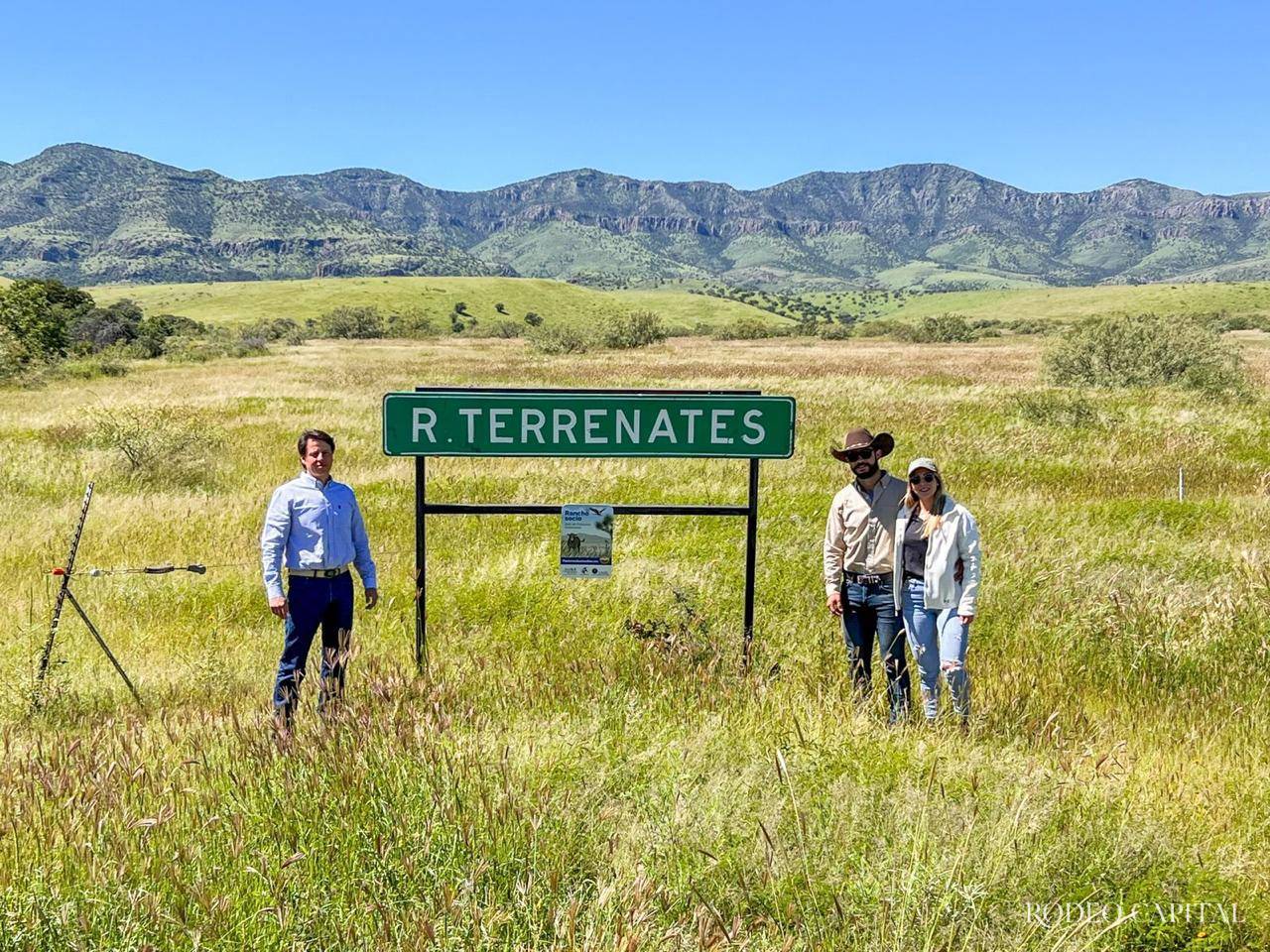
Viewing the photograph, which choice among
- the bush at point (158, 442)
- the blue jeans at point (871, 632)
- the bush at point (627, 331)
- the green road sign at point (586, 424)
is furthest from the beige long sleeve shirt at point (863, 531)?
the bush at point (627, 331)

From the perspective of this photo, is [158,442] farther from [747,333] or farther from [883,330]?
[883,330]

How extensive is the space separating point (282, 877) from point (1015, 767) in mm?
2912

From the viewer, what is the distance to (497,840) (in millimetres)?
2828

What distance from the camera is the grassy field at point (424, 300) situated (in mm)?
141125

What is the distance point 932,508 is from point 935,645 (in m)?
0.78

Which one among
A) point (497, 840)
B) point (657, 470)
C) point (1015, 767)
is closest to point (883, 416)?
point (657, 470)

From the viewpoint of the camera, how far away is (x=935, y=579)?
469cm

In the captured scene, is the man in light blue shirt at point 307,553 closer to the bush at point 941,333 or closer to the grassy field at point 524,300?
the bush at point 941,333

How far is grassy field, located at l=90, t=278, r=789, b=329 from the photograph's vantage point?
141125mm

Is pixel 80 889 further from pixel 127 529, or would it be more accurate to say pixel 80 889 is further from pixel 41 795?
pixel 127 529

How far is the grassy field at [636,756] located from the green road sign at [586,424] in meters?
1.31

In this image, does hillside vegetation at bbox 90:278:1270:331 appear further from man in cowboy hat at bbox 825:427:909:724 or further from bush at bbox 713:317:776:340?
man in cowboy hat at bbox 825:427:909:724

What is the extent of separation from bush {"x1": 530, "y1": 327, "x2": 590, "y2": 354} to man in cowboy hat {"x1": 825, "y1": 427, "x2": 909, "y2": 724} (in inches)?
2096

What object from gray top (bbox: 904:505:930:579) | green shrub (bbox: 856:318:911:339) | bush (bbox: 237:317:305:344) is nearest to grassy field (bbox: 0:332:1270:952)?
gray top (bbox: 904:505:930:579)
